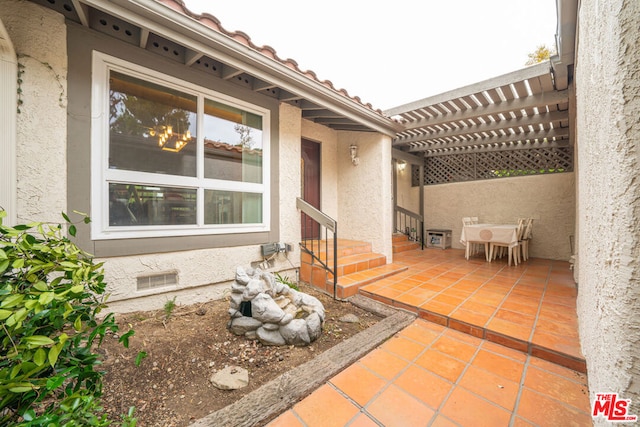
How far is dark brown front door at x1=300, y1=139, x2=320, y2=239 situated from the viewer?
4973mm

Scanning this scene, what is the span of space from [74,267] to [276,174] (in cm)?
297

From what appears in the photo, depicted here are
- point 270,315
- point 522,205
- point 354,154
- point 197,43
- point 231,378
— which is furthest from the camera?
point 522,205

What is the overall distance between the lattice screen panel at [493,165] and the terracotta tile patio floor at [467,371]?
13.9ft

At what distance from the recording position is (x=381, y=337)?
2.32m

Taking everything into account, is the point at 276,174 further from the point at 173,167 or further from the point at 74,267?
the point at 74,267

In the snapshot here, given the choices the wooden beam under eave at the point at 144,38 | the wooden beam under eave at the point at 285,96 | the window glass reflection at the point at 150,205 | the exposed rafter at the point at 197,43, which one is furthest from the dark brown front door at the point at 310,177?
the wooden beam under eave at the point at 144,38

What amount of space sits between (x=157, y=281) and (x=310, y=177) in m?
3.34

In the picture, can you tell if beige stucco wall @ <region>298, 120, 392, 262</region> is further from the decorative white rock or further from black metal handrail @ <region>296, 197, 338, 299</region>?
the decorative white rock

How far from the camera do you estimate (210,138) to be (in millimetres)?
3207

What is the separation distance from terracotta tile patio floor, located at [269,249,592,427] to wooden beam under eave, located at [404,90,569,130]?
2932mm

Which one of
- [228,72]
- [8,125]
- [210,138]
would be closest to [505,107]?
[228,72]

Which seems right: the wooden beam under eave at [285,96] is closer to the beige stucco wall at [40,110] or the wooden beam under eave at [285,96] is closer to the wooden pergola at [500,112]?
the wooden pergola at [500,112]

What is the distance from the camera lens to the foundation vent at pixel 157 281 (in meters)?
2.66

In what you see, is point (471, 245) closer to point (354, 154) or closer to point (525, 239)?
point (525, 239)
